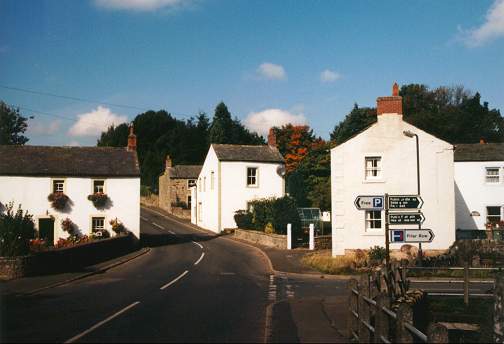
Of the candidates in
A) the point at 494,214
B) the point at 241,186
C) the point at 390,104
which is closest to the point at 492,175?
the point at 494,214

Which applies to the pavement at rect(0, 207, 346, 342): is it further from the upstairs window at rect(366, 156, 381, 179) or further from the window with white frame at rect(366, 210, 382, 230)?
the upstairs window at rect(366, 156, 381, 179)

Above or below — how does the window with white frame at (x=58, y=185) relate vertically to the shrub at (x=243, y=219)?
above

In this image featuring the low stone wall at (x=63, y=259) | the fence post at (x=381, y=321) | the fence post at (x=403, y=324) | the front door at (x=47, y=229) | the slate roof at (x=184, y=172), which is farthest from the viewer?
the slate roof at (x=184, y=172)

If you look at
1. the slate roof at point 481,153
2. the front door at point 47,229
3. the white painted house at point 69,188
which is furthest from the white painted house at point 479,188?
the front door at point 47,229

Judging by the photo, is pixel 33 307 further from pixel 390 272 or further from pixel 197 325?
pixel 390 272

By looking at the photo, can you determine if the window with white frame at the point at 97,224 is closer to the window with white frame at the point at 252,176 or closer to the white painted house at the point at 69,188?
the white painted house at the point at 69,188

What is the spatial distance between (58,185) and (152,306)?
84.5 ft

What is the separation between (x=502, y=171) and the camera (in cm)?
3928

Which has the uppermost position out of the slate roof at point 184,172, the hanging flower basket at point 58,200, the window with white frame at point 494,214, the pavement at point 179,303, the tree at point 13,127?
the tree at point 13,127

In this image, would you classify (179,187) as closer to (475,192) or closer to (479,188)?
(475,192)

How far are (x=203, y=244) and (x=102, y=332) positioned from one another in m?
29.5

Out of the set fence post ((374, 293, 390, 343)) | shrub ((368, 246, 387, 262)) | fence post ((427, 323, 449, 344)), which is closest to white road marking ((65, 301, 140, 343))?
fence post ((374, 293, 390, 343))

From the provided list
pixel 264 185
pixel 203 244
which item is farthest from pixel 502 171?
pixel 203 244

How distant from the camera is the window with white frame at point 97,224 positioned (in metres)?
37.8
